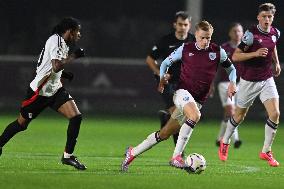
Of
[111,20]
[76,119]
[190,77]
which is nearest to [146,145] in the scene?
[76,119]

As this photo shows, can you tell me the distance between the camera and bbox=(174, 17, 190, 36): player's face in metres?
14.8

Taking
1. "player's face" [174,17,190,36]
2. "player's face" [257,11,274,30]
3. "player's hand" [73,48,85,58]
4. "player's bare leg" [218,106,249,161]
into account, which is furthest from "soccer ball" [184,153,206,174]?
"player's face" [174,17,190,36]

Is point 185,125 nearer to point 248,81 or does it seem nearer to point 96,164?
point 96,164

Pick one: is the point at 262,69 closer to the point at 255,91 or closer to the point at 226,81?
the point at 255,91

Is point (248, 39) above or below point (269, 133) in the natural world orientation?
above

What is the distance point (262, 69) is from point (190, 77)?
80.8 inches

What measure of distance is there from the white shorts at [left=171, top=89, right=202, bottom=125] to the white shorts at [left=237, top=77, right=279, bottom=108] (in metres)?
1.99

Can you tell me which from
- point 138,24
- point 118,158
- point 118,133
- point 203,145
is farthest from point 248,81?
point 138,24

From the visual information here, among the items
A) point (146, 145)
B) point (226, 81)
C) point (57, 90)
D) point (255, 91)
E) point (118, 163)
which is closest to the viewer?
point (146, 145)

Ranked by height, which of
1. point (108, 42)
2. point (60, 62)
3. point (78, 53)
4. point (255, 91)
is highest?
point (78, 53)

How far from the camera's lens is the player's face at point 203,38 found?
1267cm

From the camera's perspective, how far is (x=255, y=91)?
1464 centimetres

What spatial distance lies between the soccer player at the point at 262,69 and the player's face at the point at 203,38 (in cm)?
138

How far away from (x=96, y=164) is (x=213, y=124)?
10510 millimetres
